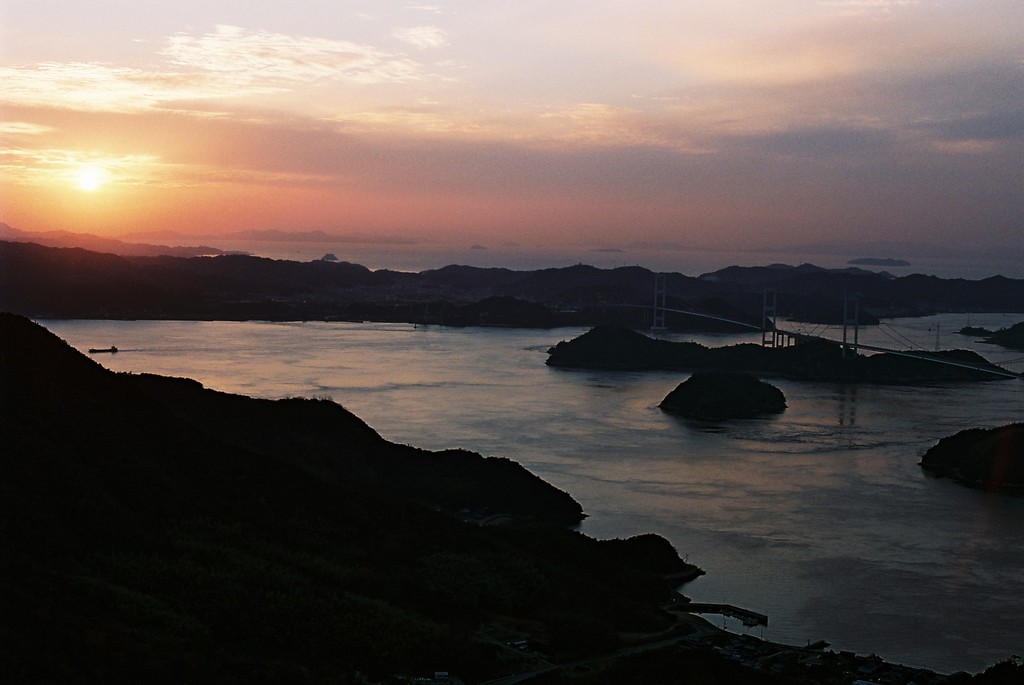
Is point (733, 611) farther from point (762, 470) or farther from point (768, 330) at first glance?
point (768, 330)

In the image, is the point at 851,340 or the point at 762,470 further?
the point at 851,340

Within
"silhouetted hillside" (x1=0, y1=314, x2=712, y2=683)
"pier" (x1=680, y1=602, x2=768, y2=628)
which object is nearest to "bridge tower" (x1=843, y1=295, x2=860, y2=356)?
"silhouetted hillside" (x1=0, y1=314, x2=712, y2=683)

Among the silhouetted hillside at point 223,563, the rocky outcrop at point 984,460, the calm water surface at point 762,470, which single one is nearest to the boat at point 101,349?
the calm water surface at point 762,470

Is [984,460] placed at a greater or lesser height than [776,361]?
lesser

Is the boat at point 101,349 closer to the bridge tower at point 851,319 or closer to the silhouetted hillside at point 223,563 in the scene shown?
the bridge tower at point 851,319

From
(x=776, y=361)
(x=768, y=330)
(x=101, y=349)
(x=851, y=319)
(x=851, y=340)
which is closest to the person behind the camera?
(x=101, y=349)

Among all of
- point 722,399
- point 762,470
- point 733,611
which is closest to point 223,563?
point 733,611

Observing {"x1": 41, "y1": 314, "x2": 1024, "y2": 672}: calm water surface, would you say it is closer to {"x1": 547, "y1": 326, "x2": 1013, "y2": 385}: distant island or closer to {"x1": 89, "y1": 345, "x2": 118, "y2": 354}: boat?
{"x1": 89, "y1": 345, "x2": 118, "y2": 354}: boat

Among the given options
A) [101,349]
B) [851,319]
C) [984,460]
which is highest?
[851,319]
